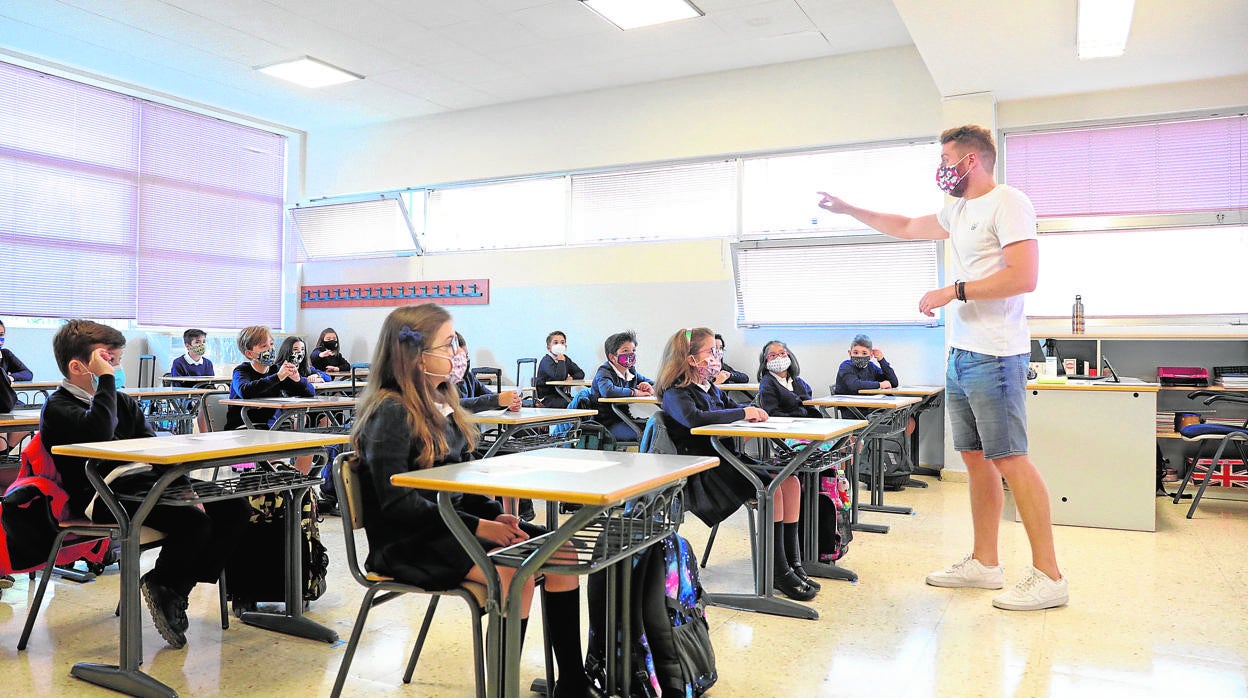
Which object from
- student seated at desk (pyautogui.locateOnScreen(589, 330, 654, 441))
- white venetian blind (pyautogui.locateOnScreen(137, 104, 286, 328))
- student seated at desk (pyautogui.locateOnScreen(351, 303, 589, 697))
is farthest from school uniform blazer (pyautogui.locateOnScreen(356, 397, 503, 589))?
white venetian blind (pyautogui.locateOnScreen(137, 104, 286, 328))

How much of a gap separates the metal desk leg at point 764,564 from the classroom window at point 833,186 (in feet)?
13.5

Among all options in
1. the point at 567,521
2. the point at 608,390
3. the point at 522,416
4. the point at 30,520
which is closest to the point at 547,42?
the point at 608,390

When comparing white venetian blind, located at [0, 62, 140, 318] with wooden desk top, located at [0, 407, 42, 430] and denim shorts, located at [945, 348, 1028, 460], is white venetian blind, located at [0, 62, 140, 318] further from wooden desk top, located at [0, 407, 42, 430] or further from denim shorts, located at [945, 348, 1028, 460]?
denim shorts, located at [945, 348, 1028, 460]

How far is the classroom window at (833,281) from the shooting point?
22.5ft

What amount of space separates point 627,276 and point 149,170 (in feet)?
15.3

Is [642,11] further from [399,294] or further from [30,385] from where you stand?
[30,385]

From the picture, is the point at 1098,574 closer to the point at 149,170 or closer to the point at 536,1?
the point at 536,1

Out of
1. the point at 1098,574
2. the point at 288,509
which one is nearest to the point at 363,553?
the point at 288,509

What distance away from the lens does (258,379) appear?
5.14 meters

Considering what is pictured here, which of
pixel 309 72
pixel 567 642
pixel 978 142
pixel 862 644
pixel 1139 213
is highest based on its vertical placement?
pixel 309 72

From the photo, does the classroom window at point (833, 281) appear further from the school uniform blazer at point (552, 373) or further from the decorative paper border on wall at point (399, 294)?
the decorative paper border on wall at point (399, 294)

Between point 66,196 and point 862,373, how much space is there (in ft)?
22.8

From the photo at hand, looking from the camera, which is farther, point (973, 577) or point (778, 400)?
point (778, 400)

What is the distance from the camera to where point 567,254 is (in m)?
8.25
